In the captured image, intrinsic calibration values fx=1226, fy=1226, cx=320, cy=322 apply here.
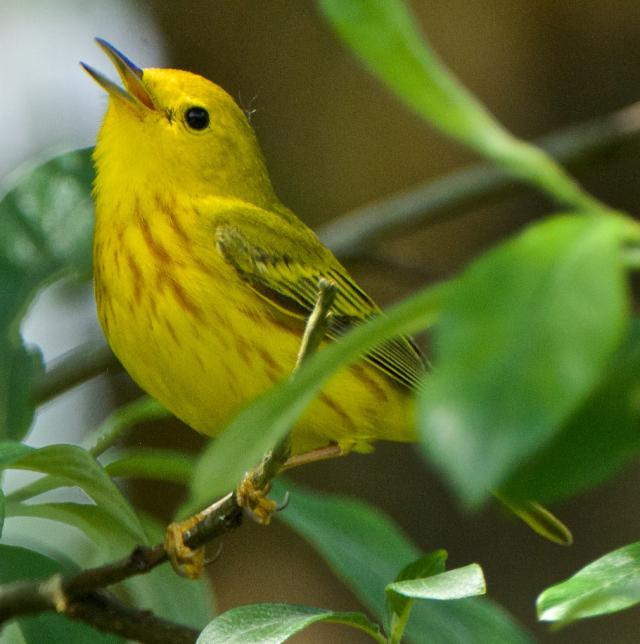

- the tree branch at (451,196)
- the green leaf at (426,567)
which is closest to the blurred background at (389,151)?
the tree branch at (451,196)

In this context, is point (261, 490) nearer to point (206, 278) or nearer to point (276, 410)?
point (206, 278)

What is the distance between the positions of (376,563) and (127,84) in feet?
3.95

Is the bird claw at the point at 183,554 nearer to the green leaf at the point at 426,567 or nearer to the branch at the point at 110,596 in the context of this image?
the branch at the point at 110,596

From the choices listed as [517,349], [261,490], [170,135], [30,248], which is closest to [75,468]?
[261,490]

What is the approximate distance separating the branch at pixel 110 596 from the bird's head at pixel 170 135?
104cm

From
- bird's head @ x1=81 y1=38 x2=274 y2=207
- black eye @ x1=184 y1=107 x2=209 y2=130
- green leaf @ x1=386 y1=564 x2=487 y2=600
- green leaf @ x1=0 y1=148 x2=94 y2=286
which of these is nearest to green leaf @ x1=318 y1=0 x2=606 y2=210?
green leaf @ x1=386 y1=564 x2=487 y2=600

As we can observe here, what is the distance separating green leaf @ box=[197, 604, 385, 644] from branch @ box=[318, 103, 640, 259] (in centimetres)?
193

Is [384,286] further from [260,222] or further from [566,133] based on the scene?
[260,222]

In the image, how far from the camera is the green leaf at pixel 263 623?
117cm

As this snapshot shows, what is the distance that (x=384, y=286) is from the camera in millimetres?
4348

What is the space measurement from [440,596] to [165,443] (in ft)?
10.6

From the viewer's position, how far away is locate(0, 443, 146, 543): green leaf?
1301 millimetres

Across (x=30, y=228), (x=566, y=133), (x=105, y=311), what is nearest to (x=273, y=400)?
(x=30, y=228)

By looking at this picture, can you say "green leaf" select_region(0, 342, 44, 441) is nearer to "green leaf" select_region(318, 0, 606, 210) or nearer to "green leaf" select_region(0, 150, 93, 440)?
"green leaf" select_region(0, 150, 93, 440)
